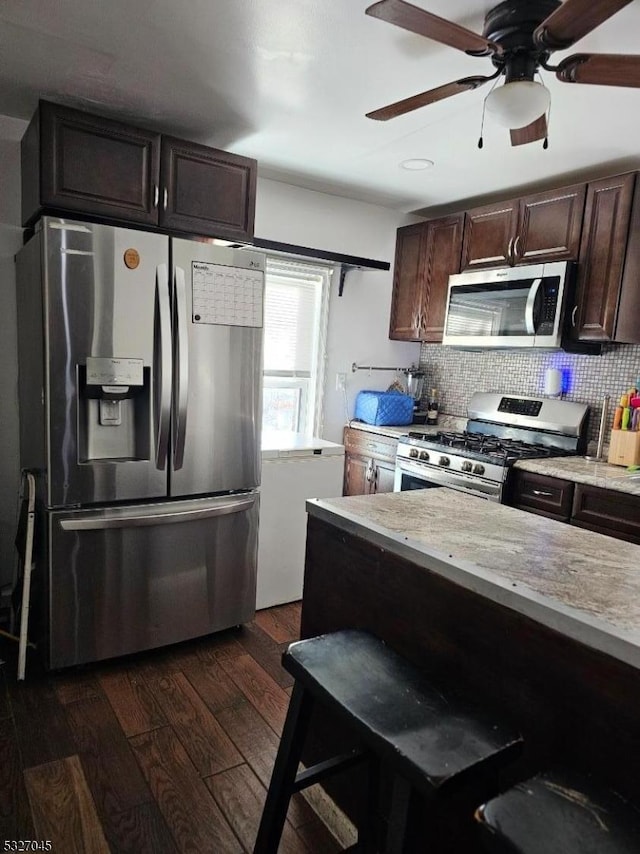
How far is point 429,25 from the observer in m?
1.39

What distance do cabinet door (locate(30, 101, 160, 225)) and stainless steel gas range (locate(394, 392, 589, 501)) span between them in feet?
6.46

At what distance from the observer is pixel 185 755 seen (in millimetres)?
1894

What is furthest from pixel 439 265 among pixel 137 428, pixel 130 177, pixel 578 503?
pixel 137 428

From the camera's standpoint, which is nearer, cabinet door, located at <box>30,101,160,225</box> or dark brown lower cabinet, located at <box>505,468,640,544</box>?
cabinet door, located at <box>30,101,160,225</box>

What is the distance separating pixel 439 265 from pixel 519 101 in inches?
90.2

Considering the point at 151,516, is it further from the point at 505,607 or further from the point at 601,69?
the point at 601,69

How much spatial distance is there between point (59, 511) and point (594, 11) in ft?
7.54

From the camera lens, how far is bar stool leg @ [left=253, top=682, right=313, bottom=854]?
1255mm

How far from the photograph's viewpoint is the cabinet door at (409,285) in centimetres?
390

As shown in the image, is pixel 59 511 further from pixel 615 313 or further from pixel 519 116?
pixel 615 313

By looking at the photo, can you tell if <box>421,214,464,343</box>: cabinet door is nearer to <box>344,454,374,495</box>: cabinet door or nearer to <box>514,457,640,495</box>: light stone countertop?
<box>344,454,374,495</box>: cabinet door

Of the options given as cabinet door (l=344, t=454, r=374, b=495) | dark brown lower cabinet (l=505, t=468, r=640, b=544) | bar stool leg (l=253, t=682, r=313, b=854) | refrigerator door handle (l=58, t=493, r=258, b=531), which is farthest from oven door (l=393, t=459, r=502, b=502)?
bar stool leg (l=253, t=682, r=313, b=854)

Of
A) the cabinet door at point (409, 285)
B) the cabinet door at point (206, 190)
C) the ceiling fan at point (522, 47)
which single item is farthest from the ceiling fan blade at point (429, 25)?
the cabinet door at point (409, 285)

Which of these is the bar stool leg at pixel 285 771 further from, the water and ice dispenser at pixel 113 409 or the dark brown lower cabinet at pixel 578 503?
the dark brown lower cabinet at pixel 578 503
